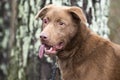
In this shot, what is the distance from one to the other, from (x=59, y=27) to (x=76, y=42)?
1.38 feet

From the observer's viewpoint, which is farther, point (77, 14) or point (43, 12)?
point (43, 12)

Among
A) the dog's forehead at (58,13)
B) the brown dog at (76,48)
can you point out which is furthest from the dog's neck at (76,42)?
the dog's forehead at (58,13)

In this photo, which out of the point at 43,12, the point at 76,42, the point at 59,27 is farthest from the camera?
the point at 43,12

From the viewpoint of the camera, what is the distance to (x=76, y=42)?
27.7 ft

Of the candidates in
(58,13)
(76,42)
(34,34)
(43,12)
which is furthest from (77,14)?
(34,34)

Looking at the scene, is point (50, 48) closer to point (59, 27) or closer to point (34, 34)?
point (59, 27)

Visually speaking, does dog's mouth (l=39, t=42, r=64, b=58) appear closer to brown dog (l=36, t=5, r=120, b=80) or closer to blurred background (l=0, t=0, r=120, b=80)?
brown dog (l=36, t=5, r=120, b=80)

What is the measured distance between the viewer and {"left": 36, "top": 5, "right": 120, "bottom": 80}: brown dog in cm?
815

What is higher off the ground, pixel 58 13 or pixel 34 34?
pixel 58 13

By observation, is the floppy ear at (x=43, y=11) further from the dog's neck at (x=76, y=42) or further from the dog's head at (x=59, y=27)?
the dog's neck at (x=76, y=42)

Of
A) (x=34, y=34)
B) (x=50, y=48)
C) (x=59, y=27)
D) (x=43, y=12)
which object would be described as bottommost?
(x=34, y=34)

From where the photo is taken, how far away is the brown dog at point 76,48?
8148 mm

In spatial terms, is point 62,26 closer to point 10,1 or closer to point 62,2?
point 62,2

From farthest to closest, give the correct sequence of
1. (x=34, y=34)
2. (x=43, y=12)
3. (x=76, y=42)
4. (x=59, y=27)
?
1. (x=34, y=34)
2. (x=43, y=12)
3. (x=76, y=42)
4. (x=59, y=27)
